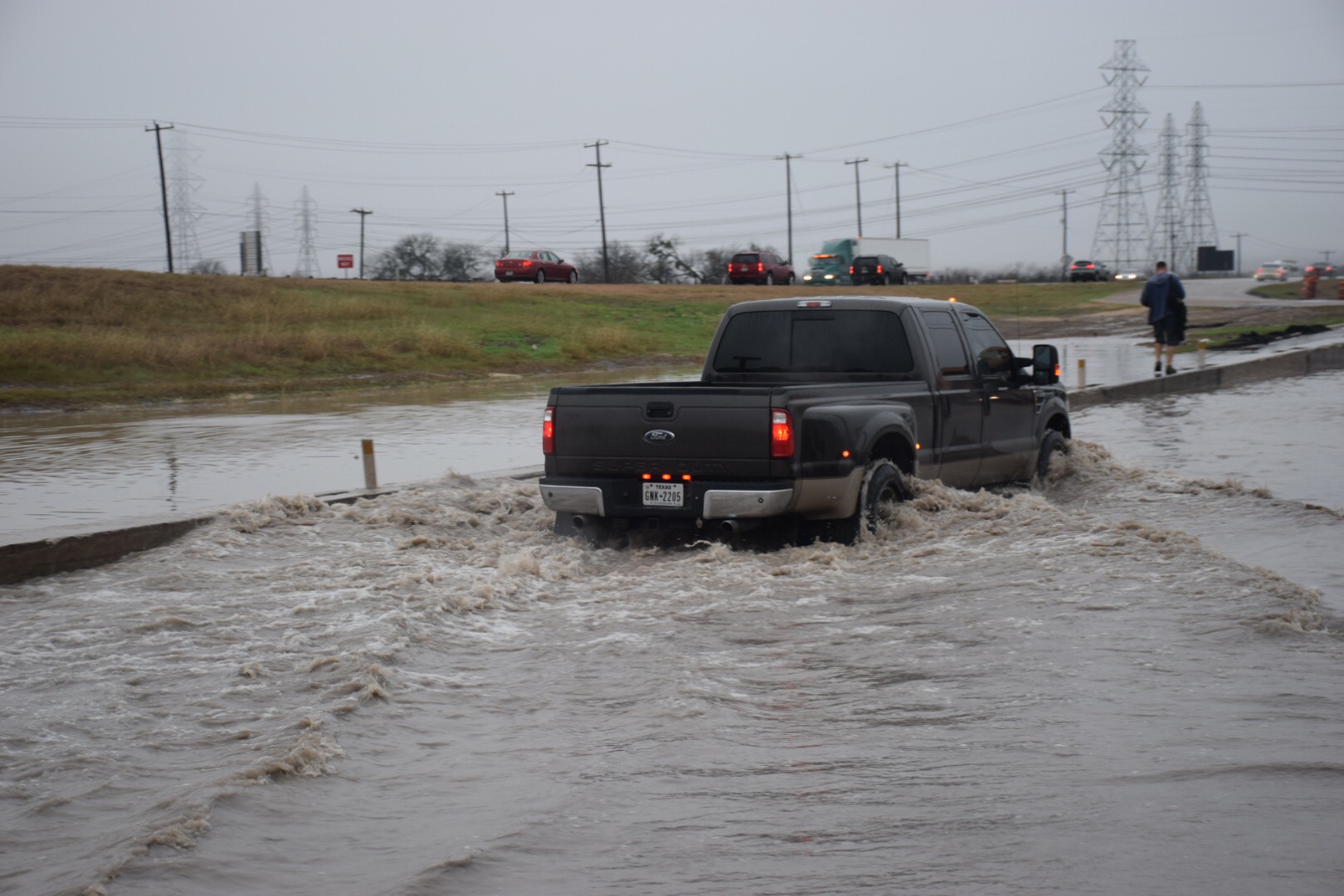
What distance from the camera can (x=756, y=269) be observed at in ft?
183

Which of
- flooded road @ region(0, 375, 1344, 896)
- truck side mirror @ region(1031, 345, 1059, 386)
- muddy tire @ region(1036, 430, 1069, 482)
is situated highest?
truck side mirror @ region(1031, 345, 1059, 386)

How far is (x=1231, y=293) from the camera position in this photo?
55031 millimetres

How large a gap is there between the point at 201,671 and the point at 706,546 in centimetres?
362

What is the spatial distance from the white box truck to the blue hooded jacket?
33.9 m

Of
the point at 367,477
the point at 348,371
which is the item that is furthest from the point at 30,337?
the point at 367,477

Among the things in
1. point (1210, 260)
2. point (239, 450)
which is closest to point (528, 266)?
point (239, 450)

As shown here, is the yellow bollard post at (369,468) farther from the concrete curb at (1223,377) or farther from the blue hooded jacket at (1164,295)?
the blue hooded jacket at (1164,295)

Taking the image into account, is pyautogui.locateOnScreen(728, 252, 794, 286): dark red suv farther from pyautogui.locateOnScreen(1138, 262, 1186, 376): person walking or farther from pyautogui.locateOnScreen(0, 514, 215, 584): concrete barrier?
pyautogui.locateOnScreen(0, 514, 215, 584): concrete barrier

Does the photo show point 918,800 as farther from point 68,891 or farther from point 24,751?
point 24,751

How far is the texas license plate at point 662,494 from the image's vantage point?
837cm

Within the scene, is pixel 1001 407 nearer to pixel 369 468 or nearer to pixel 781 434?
pixel 781 434

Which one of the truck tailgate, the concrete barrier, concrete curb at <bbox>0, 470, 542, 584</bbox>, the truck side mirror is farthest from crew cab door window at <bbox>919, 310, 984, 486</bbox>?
the concrete barrier

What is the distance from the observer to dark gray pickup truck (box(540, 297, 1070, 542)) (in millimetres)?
8188

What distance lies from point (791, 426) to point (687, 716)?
9.33 feet
